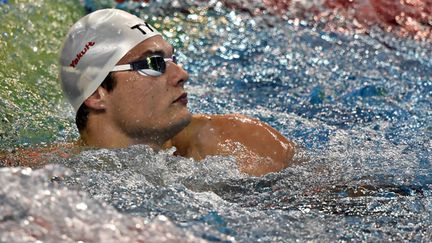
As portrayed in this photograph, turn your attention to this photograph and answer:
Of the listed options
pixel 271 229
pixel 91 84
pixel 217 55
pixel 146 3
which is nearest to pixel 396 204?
pixel 271 229

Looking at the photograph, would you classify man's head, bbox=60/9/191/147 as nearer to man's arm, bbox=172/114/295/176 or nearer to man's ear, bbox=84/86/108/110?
man's ear, bbox=84/86/108/110

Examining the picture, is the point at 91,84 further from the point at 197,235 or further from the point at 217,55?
the point at 217,55

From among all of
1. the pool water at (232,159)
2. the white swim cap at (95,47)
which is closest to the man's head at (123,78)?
the white swim cap at (95,47)

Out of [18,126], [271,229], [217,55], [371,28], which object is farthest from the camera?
[371,28]

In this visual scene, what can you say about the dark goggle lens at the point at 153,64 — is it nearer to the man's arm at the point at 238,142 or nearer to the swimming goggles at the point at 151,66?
the swimming goggles at the point at 151,66

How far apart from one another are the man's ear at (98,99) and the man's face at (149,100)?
0.02 m

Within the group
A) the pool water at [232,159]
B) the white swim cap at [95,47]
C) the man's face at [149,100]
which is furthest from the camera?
the white swim cap at [95,47]

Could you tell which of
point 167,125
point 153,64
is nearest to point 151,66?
point 153,64

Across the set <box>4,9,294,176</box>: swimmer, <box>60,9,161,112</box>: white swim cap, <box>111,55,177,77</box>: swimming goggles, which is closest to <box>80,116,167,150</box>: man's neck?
<box>4,9,294,176</box>: swimmer

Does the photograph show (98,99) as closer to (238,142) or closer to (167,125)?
(167,125)

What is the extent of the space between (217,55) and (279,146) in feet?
6.31

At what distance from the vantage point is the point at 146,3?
540cm

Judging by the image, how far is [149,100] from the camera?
110 inches

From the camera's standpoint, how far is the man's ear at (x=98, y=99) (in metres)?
2.88
